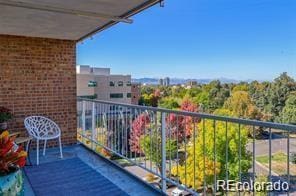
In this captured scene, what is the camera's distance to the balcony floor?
363cm

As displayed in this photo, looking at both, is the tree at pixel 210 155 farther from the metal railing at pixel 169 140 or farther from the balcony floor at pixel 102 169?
the balcony floor at pixel 102 169

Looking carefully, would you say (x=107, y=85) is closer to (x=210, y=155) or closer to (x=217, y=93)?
(x=217, y=93)

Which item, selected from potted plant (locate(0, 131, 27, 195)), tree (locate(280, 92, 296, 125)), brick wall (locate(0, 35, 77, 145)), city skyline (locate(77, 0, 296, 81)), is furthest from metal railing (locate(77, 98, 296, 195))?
city skyline (locate(77, 0, 296, 81))

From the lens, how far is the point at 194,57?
4575cm

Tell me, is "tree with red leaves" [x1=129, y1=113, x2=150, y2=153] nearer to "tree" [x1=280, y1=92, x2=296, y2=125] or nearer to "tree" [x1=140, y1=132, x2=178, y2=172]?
"tree" [x1=140, y1=132, x2=178, y2=172]

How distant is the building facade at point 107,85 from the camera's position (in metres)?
39.3

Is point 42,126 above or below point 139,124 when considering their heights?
below

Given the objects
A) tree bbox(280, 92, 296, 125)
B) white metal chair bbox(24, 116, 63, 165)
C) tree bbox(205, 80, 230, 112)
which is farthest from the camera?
tree bbox(205, 80, 230, 112)

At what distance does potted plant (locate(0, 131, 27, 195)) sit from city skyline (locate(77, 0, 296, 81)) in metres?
36.9

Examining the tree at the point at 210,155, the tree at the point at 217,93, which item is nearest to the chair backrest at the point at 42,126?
the tree at the point at 210,155

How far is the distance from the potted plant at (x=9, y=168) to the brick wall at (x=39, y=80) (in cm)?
429

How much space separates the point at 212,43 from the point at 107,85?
16950 mm

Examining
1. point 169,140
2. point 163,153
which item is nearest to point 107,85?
Result: point 169,140

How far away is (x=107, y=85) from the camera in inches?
1645
